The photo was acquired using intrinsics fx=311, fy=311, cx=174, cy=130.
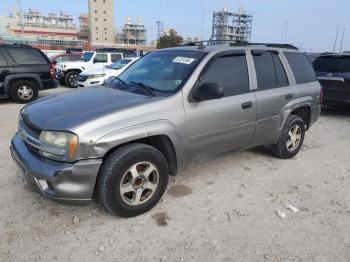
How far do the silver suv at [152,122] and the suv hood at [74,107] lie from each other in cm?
1

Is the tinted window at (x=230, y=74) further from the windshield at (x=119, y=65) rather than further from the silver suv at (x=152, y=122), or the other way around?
the windshield at (x=119, y=65)

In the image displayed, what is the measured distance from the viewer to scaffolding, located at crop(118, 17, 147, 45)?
349 feet

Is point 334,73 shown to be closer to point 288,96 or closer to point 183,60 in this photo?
point 288,96

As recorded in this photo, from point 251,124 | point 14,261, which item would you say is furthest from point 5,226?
point 251,124

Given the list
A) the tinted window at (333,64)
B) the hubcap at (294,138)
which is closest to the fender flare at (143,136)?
the hubcap at (294,138)

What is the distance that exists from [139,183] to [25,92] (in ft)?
26.5

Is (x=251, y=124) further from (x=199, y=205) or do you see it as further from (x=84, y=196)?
(x=84, y=196)

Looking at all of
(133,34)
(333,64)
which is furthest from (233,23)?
(333,64)

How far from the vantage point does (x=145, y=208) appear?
10.8 feet

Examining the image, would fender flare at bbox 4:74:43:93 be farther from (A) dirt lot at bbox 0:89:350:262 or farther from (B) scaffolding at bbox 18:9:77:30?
(B) scaffolding at bbox 18:9:77:30

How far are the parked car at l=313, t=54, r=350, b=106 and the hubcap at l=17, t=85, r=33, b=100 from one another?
8.66 meters

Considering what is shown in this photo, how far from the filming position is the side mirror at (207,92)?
334cm

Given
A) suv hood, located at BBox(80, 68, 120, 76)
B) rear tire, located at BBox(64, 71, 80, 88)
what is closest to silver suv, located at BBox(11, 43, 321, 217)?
suv hood, located at BBox(80, 68, 120, 76)

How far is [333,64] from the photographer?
844 centimetres
